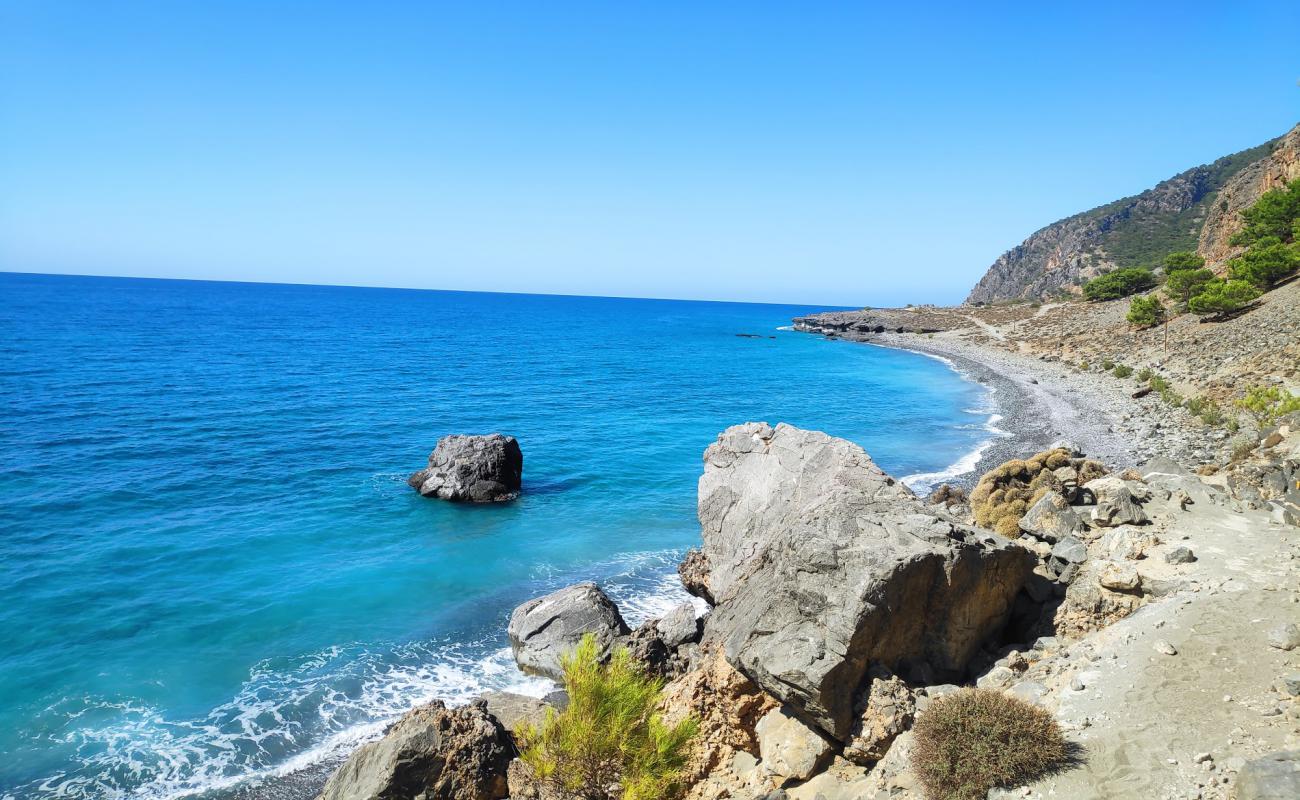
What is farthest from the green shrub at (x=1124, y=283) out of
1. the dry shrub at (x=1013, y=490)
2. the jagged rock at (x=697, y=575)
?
the jagged rock at (x=697, y=575)

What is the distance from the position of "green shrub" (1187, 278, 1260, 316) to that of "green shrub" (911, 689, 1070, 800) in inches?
2109

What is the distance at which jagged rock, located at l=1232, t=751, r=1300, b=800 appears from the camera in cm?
677

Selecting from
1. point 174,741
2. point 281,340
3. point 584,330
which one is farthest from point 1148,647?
point 584,330

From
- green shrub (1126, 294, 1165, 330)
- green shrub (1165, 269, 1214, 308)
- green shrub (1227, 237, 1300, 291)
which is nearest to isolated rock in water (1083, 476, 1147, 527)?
green shrub (1227, 237, 1300, 291)

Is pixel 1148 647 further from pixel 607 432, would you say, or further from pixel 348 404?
pixel 348 404

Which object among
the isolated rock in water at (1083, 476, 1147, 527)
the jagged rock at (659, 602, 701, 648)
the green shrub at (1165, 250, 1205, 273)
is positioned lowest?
the jagged rock at (659, 602, 701, 648)

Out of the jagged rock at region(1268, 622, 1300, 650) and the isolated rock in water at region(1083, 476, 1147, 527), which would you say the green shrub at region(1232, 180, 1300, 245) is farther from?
the jagged rock at region(1268, 622, 1300, 650)

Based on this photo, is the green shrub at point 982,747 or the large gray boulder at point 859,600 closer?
the green shrub at point 982,747

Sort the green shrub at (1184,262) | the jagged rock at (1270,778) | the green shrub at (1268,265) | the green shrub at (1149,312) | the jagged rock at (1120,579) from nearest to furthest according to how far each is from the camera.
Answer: the jagged rock at (1270,778) → the jagged rock at (1120,579) → the green shrub at (1268,265) → the green shrub at (1149,312) → the green shrub at (1184,262)

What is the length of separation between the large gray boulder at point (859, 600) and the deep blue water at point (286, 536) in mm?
7232

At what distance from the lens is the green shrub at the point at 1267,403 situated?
23.1 m

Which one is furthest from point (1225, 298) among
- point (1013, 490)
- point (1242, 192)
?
point (1013, 490)

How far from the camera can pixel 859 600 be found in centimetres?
1026

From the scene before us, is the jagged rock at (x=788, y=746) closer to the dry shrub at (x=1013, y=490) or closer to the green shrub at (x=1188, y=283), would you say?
the dry shrub at (x=1013, y=490)
